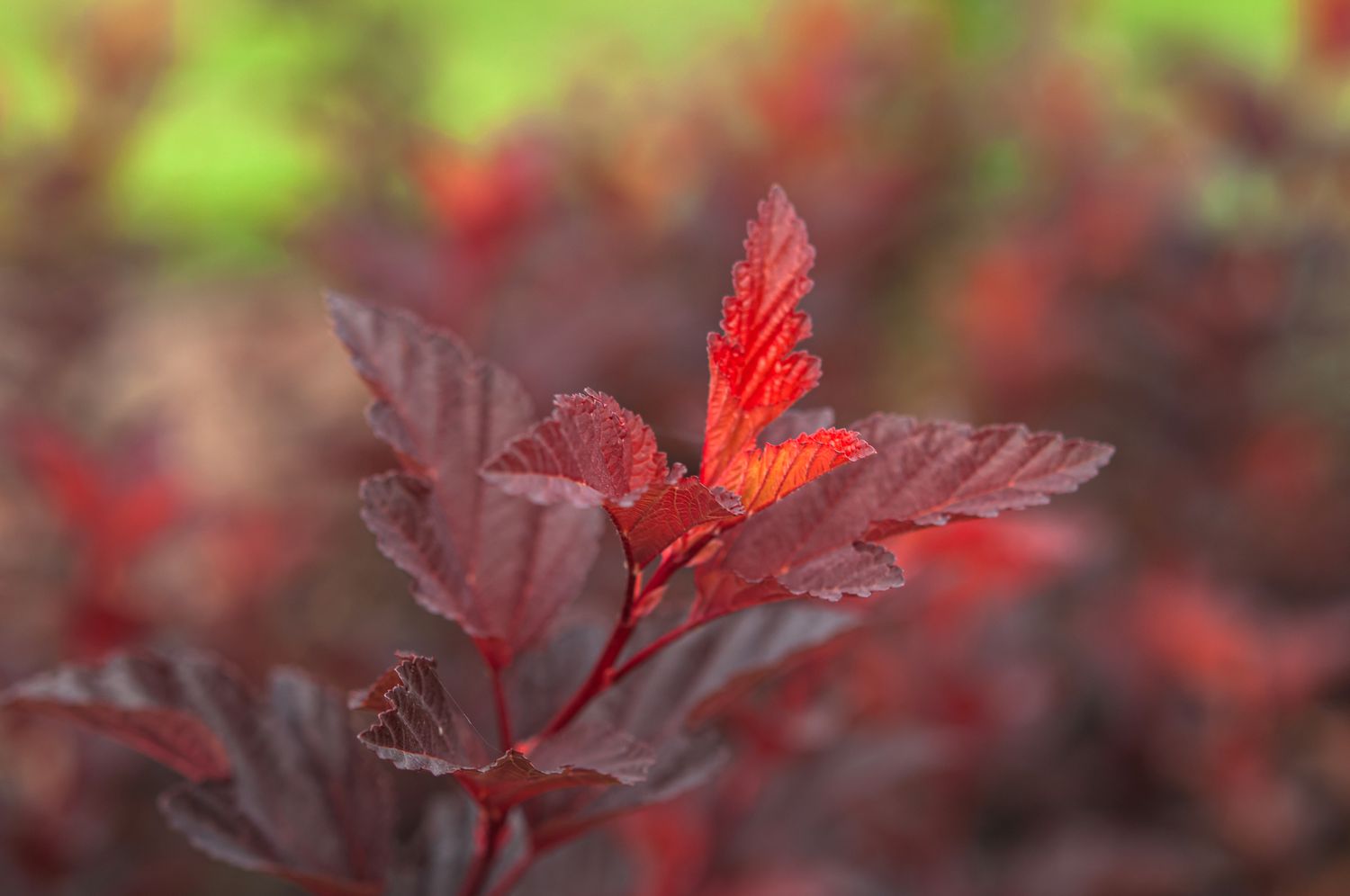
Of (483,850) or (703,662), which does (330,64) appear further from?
(483,850)

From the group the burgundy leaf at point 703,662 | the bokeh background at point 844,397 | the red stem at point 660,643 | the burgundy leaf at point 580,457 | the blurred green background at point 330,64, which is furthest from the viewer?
the blurred green background at point 330,64

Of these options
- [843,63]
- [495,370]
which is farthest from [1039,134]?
[495,370]

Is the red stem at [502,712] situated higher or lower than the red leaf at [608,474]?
lower

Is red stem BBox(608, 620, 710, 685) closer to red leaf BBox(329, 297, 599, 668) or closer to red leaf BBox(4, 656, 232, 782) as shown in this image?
red leaf BBox(329, 297, 599, 668)

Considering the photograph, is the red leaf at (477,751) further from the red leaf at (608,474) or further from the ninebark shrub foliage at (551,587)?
the red leaf at (608,474)

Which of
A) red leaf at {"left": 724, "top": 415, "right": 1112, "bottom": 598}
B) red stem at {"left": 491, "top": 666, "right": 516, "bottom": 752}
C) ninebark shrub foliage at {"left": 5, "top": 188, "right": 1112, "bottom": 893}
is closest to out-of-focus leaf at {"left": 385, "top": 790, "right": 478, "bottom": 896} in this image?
ninebark shrub foliage at {"left": 5, "top": 188, "right": 1112, "bottom": 893}

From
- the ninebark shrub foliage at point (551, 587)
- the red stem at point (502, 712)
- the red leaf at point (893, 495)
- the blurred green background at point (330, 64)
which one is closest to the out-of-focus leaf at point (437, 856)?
the ninebark shrub foliage at point (551, 587)
